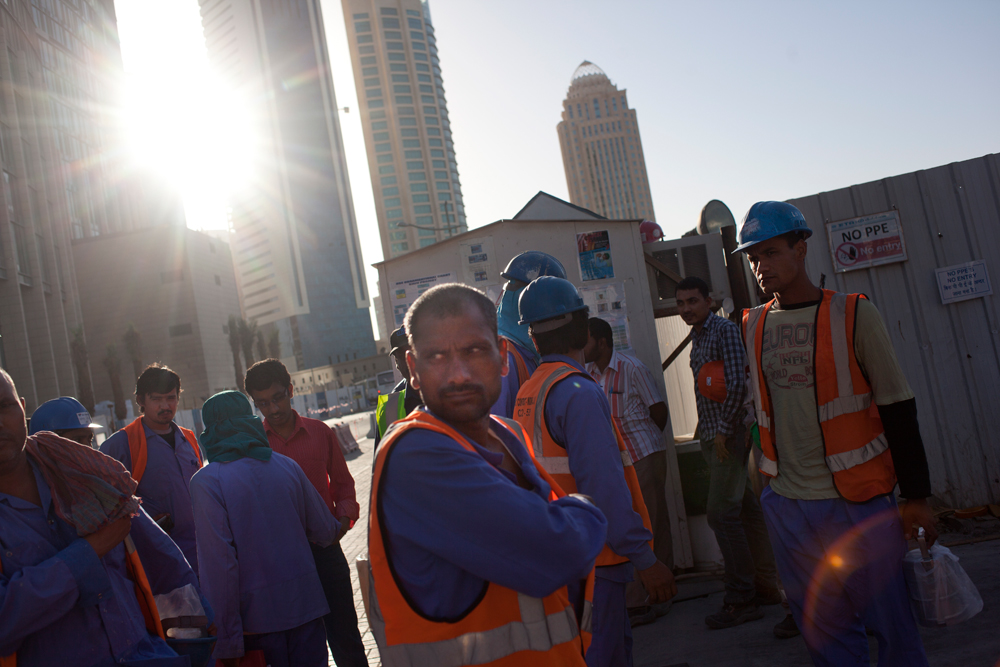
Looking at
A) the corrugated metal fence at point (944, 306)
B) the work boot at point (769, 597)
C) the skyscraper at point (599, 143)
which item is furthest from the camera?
the skyscraper at point (599, 143)

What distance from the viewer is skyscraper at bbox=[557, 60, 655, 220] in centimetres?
16250

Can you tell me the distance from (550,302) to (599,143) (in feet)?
549

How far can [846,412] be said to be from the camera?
2.75 m

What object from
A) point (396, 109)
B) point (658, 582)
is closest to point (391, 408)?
point (658, 582)

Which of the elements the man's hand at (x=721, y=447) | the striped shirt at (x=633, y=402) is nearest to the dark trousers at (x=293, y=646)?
the striped shirt at (x=633, y=402)

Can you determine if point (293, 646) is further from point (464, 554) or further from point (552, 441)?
point (464, 554)

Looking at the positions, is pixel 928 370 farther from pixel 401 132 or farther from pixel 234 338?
pixel 401 132

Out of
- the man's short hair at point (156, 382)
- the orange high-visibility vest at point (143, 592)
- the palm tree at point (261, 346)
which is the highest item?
the palm tree at point (261, 346)

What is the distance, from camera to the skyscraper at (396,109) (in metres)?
134

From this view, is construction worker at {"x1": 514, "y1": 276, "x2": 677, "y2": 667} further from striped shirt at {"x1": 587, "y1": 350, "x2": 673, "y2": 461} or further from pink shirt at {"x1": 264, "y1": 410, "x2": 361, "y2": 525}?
striped shirt at {"x1": 587, "y1": 350, "x2": 673, "y2": 461}

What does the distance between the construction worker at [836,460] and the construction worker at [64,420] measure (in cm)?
392

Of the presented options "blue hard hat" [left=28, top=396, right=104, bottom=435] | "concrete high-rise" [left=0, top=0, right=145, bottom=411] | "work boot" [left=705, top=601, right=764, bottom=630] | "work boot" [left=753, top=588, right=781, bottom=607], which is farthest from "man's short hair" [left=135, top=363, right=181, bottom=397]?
"concrete high-rise" [left=0, top=0, right=145, bottom=411]

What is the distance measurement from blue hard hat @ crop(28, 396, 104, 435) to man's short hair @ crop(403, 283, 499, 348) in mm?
3516

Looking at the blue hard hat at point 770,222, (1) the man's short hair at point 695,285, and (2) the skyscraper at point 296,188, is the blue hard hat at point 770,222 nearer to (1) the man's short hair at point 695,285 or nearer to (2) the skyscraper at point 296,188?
(1) the man's short hair at point 695,285
